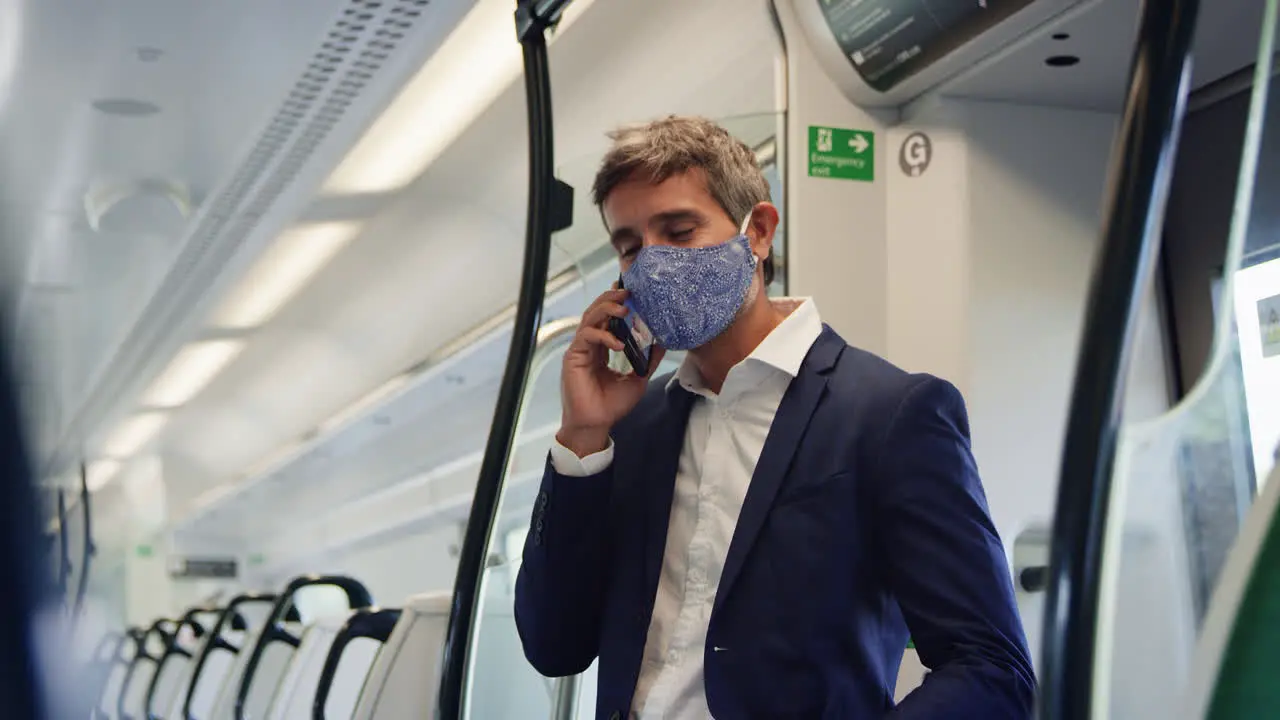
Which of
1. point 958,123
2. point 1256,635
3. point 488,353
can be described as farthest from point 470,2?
point 488,353

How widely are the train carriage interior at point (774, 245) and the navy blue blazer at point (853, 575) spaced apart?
9.0 inches

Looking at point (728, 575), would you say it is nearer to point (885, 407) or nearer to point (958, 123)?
point (885, 407)

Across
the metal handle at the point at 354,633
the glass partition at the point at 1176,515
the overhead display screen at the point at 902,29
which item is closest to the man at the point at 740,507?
the glass partition at the point at 1176,515

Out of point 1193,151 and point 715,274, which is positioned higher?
point 1193,151

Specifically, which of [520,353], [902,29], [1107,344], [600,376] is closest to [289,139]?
[520,353]

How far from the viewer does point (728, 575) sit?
2004 millimetres

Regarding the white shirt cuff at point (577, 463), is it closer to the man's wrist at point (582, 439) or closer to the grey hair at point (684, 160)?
A: the man's wrist at point (582, 439)

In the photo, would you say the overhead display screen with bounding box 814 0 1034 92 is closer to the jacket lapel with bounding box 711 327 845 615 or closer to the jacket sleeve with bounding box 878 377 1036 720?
the jacket lapel with bounding box 711 327 845 615

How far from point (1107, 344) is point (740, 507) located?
3.03 feet

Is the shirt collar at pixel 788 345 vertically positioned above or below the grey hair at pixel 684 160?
below

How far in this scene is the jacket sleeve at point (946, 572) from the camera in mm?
1827

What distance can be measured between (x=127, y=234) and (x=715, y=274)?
6691 millimetres

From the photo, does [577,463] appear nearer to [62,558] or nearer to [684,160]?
[684,160]

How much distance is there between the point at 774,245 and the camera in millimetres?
3354
